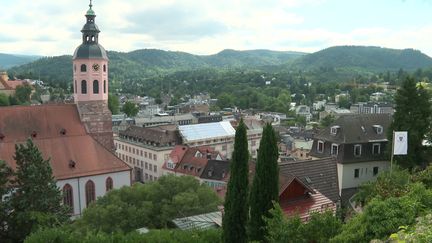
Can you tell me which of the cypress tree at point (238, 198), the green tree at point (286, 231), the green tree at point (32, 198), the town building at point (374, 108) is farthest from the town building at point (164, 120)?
the green tree at point (286, 231)

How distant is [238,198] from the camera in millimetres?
20062

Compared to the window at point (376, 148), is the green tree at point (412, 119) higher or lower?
higher

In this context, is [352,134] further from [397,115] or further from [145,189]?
[145,189]

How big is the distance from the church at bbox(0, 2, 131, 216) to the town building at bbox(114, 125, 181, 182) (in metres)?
20.7

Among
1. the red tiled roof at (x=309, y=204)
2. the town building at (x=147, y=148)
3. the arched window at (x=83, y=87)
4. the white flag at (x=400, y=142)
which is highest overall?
the arched window at (x=83, y=87)

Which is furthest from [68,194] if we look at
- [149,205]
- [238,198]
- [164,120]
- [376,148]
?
[164,120]

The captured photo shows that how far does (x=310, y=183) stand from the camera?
86.5ft

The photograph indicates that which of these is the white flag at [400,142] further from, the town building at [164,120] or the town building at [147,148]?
the town building at [164,120]

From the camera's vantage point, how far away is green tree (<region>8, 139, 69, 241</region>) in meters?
28.5

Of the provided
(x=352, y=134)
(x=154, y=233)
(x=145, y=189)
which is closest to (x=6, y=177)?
(x=145, y=189)

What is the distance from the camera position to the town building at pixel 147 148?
6613cm

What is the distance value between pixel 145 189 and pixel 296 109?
129851mm

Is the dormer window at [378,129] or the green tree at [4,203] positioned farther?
the dormer window at [378,129]

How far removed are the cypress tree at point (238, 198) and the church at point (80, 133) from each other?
23.0 m
